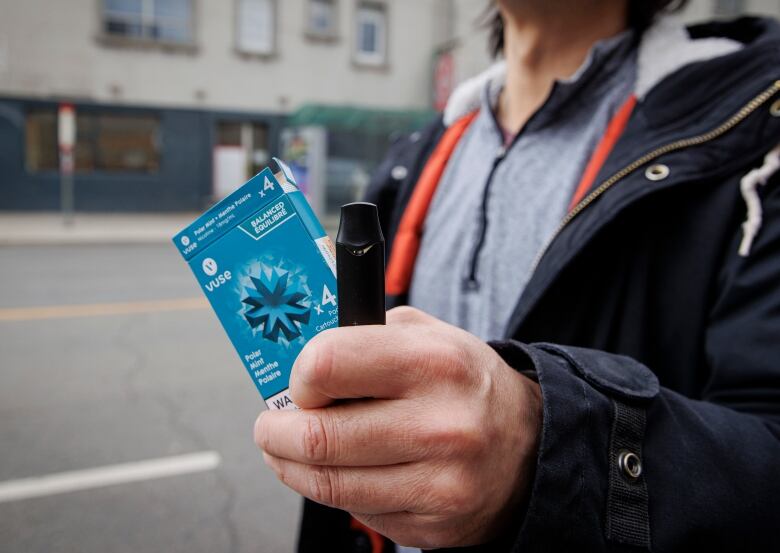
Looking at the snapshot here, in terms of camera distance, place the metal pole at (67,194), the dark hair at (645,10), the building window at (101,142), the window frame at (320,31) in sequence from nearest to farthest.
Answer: the dark hair at (645,10) → the metal pole at (67,194) → the building window at (101,142) → the window frame at (320,31)

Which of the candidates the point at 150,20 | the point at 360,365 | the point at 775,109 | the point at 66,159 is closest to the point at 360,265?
the point at 360,365

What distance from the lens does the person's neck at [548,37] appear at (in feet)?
4.36

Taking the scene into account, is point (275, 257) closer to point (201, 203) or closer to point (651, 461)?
point (651, 461)

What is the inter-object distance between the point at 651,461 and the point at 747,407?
20cm

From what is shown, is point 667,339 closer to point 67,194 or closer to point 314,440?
point 314,440

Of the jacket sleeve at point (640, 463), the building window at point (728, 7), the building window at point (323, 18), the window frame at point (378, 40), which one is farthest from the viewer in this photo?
the building window at point (728, 7)

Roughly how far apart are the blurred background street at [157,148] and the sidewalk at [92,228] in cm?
7

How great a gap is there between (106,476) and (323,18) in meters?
15.8

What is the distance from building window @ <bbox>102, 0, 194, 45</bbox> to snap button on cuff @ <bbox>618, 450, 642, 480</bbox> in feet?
55.2

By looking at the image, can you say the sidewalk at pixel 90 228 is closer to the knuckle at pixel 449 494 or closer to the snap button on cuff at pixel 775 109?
the snap button on cuff at pixel 775 109

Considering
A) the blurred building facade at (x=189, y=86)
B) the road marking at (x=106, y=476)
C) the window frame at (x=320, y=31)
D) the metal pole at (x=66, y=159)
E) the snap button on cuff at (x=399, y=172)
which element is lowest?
the road marking at (x=106, y=476)

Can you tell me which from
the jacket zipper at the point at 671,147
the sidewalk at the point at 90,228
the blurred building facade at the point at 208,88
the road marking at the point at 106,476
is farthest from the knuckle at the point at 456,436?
the blurred building facade at the point at 208,88

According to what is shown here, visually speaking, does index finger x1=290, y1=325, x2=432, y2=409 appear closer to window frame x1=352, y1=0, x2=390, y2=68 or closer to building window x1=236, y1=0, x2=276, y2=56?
building window x1=236, y1=0, x2=276, y2=56

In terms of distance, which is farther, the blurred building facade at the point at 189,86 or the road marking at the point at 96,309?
the blurred building facade at the point at 189,86
